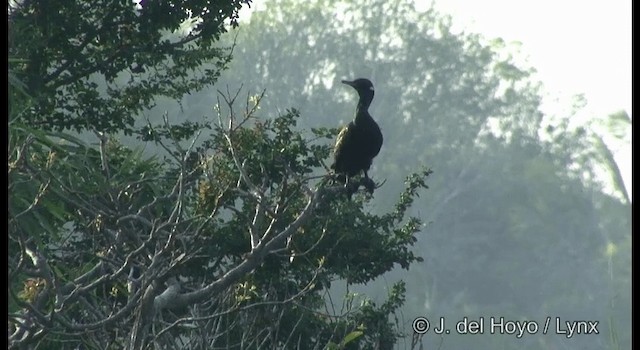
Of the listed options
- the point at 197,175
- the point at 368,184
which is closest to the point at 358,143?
the point at 368,184

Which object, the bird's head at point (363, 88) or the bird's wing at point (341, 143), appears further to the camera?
the bird's head at point (363, 88)

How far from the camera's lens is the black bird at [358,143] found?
42.9ft

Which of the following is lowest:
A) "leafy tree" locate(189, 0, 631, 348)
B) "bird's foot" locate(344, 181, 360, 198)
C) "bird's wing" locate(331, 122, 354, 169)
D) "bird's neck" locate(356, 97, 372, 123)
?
"bird's foot" locate(344, 181, 360, 198)

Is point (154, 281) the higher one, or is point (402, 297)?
point (402, 297)

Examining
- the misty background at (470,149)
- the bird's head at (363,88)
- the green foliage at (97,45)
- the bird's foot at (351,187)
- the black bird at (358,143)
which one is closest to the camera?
the bird's foot at (351,187)

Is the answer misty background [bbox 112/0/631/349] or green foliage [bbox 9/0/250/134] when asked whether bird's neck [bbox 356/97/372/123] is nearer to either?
green foliage [bbox 9/0/250/134]

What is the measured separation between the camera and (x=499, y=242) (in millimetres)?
49844

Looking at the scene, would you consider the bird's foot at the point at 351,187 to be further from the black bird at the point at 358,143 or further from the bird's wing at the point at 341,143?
the bird's wing at the point at 341,143

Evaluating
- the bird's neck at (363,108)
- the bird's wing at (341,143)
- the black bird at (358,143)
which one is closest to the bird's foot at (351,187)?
the black bird at (358,143)

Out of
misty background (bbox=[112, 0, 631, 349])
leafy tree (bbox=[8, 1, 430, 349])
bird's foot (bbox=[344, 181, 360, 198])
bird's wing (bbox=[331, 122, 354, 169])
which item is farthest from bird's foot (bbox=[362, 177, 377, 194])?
misty background (bbox=[112, 0, 631, 349])

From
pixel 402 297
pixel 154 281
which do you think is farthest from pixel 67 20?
pixel 154 281

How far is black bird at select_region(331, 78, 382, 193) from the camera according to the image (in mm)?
13062

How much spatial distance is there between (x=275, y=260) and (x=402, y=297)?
1568 mm
